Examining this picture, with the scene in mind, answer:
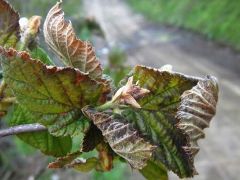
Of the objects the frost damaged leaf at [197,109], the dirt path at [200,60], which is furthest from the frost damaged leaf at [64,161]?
the dirt path at [200,60]

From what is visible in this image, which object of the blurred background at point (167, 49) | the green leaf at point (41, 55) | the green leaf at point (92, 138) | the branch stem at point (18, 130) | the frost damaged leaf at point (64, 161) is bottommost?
the frost damaged leaf at point (64, 161)

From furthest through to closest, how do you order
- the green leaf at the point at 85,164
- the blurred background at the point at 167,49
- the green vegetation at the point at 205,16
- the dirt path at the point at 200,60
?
1. the green vegetation at the point at 205,16
2. the dirt path at the point at 200,60
3. the blurred background at the point at 167,49
4. the green leaf at the point at 85,164

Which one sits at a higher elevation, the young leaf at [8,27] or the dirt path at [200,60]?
the dirt path at [200,60]

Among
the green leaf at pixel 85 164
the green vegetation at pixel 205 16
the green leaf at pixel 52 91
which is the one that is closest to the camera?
the green leaf at pixel 52 91

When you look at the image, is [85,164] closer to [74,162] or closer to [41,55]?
[74,162]

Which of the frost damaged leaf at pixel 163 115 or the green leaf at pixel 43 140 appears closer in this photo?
the frost damaged leaf at pixel 163 115

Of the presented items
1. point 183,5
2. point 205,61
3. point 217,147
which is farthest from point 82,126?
point 183,5

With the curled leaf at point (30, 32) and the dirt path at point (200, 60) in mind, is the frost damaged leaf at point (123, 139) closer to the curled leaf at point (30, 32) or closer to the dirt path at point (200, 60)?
the curled leaf at point (30, 32)

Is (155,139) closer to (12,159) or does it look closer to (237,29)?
(12,159)
